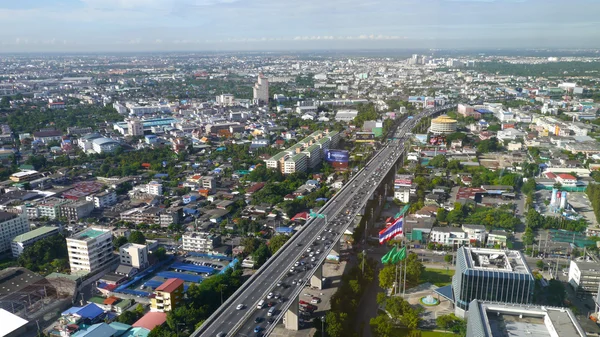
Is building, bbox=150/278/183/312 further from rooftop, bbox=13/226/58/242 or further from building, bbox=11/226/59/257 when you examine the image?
rooftop, bbox=13/226/58/242

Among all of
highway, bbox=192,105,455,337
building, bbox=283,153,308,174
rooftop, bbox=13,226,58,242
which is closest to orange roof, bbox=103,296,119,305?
highway, bbox=192,105,455,337

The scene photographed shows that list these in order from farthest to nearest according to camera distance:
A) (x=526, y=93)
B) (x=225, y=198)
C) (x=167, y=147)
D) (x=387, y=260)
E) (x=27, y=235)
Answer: (x=526, y=93)
(x=167, y=147)
(x=225, y=198)
(x=27, y=235)
(x=387, y=260)

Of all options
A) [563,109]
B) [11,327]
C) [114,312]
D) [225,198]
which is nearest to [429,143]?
[225,198]

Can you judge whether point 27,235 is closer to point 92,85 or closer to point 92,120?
point 92,120

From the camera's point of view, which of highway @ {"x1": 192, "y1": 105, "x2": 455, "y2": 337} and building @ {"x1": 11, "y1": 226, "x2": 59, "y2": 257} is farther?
building @ {"x1": 11, "y1": 226, "x2": 59, "y2": 257}

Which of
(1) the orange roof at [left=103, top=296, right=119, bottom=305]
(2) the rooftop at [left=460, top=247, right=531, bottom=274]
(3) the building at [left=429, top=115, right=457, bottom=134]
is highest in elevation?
(3) the building at [left=429, top=115, right=457, bottom=134]

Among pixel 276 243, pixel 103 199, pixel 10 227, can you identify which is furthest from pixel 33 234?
pixel 276 243
